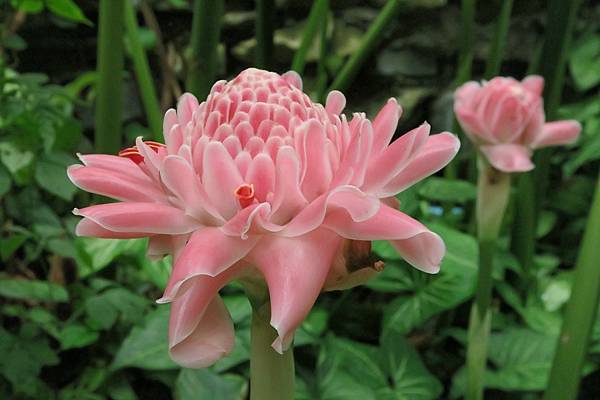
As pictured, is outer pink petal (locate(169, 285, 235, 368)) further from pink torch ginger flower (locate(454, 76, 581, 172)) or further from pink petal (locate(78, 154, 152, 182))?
pink torch ginger flower (locate(454, 76, 581, 172))

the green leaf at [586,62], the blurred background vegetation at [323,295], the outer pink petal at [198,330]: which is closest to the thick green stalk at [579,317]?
the blurred background vegetation at [323,295]

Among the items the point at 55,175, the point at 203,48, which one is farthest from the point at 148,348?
the point at 203,48

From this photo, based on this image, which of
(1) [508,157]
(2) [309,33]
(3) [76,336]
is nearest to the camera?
(1) [508,157]

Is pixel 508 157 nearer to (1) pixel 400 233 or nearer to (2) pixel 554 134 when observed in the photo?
(2) pixel 554 134

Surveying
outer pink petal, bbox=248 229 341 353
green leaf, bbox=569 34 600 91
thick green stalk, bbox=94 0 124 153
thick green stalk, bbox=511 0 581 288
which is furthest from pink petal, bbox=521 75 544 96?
green leaf, bbox=569 34 600 91

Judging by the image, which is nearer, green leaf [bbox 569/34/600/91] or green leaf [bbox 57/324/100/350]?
green leaf [bbox 57/324/100/350]

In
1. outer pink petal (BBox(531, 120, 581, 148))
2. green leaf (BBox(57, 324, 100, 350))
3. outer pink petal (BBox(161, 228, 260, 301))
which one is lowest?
green leaf (BBox(57, 324, 100, 350))

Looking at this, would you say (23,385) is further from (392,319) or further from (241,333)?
(392,319)
